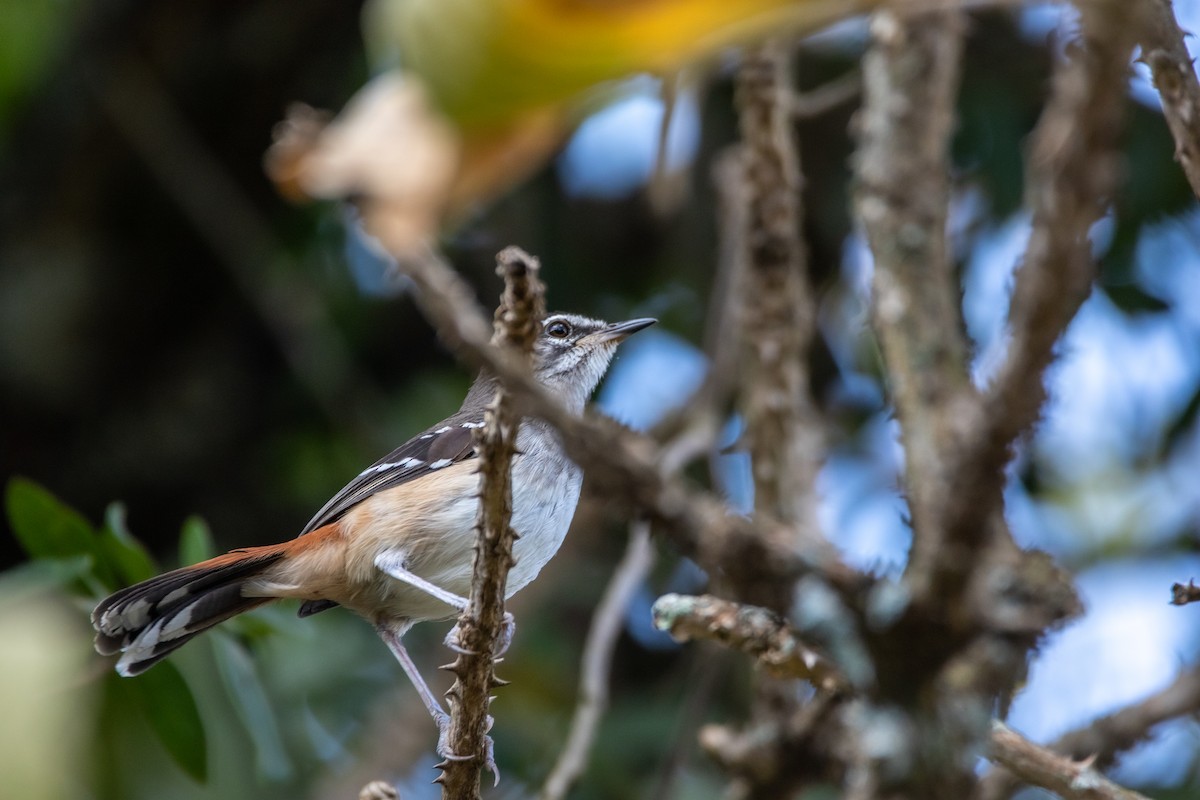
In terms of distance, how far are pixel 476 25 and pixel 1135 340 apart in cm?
571

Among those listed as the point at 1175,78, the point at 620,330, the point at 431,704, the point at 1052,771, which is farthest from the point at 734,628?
the point at 620,330

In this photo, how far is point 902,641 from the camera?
1.46m

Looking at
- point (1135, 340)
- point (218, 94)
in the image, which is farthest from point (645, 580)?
point (218, 94)

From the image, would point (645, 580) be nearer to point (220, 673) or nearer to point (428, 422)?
point (428, 422)

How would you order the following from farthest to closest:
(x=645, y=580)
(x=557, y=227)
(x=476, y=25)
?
(x=557, y=227) < (x=645, y=580) < (x=476, y=25)

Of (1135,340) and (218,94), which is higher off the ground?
(218,94)

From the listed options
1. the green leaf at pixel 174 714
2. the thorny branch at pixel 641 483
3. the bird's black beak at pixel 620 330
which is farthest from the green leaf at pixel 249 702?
the thorny branch at pixel 641 483

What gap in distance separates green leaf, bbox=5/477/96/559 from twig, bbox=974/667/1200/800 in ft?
9.43

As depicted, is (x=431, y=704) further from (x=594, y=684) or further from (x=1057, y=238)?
(x=1057, y=238)

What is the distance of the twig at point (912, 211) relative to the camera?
3.18 meters

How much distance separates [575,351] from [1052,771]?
2812 millimetres

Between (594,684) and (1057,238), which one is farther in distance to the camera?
(594,684)

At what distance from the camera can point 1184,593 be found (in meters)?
2.02

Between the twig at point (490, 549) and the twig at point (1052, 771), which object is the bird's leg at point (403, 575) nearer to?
the twig at point (490, 549)
